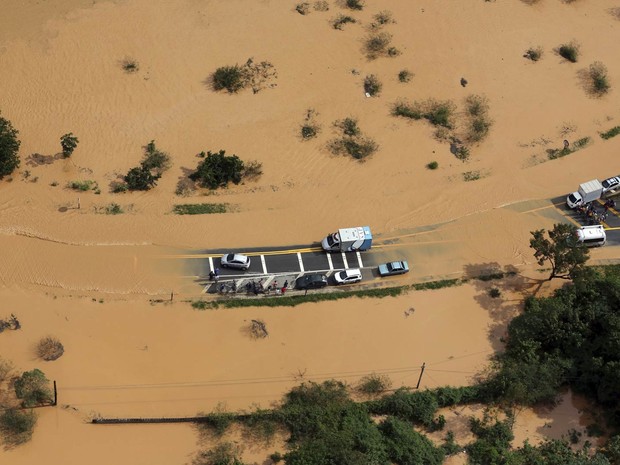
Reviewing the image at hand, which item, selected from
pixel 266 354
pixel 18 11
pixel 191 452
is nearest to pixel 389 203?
pixel 266 354

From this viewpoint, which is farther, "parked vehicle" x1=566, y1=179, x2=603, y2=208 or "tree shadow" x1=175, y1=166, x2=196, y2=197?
"tree shadow" x1=175, y1=166, x2=196, y2=197

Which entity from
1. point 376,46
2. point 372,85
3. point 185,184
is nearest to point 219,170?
point 185,184

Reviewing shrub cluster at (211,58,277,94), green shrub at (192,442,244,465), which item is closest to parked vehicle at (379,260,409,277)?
green shrub at (192,442,244,465)

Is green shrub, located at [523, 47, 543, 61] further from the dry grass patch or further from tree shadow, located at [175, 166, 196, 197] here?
the dry grass patch

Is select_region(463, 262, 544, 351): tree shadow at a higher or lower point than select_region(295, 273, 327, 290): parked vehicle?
lower

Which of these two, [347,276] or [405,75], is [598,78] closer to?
[405,75]

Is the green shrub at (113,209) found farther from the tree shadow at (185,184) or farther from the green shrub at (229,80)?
the green shrub at (229,80)

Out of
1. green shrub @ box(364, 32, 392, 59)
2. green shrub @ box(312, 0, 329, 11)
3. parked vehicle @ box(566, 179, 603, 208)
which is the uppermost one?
green shrub @ box(312, 0, 329, 11)
